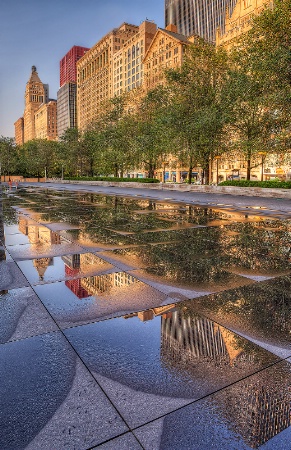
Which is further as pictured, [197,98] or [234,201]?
[197,98]

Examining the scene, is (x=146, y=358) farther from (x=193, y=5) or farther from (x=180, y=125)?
(x=193, y=5)

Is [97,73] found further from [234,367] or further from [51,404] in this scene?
[51,404]

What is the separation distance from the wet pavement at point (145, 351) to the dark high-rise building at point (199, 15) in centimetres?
16482

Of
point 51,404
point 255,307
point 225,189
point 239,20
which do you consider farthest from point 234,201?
point 239,20

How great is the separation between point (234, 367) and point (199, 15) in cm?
19431

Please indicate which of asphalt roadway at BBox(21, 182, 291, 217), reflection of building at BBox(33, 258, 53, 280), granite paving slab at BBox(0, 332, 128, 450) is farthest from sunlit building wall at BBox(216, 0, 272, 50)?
granite paving slab at BBox(0, 332, 128, 450)

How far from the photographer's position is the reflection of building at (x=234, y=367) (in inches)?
92.7

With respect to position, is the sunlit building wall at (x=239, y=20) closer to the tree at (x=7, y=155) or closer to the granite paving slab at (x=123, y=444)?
the tree at (x=7, y=155)

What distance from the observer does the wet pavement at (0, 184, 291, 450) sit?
7.52 ft

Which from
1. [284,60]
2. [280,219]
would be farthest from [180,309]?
[284,60]

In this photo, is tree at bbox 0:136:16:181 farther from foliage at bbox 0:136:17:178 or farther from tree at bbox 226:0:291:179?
tree at bbox 226:0:291:179

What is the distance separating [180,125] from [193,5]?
17000cm

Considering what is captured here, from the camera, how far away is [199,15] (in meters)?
162

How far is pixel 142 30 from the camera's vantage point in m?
120
